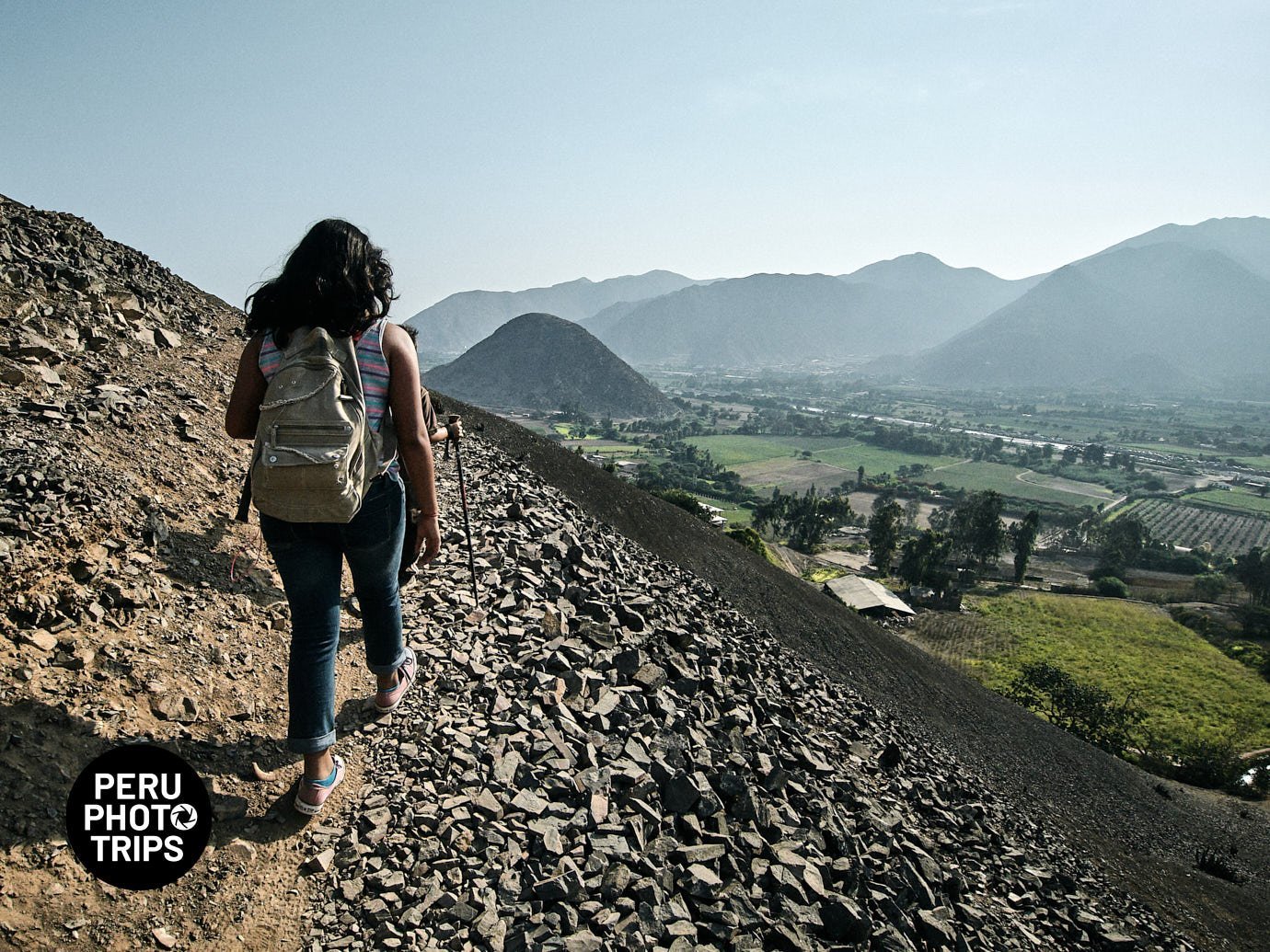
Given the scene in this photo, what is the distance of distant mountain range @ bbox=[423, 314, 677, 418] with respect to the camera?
4929 inches

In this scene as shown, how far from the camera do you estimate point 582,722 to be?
13.4 feet

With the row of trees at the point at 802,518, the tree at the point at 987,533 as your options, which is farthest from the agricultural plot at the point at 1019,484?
the row of trees at the point at 802,518

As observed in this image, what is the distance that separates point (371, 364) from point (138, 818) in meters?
2.00

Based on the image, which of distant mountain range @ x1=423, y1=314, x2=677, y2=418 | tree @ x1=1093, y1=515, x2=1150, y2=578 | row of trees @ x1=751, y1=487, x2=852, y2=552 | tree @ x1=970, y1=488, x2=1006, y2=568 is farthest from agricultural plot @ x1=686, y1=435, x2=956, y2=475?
tree @ x1=970, y1=488, x2=1006, y2=568

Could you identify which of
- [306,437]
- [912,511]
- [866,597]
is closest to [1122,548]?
[912,511]

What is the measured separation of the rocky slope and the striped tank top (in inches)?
70.0

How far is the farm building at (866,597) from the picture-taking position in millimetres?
34322

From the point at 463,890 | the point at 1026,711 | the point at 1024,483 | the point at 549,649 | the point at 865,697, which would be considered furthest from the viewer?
the point at 1024,483

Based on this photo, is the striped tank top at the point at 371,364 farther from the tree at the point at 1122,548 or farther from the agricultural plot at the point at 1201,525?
the agricultural plot at the point at 1201,525

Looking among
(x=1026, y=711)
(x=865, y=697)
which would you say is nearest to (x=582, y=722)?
(x=865, y=697)

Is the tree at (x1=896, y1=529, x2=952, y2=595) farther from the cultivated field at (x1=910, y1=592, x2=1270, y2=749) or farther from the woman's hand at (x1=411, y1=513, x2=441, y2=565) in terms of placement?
the woman's hand at (x1=411, y1=513, x2=441, y2=565)

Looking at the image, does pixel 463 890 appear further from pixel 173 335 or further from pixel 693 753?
pixel 173 335

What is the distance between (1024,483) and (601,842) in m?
105

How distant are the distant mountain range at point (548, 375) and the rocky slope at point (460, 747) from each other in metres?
115
